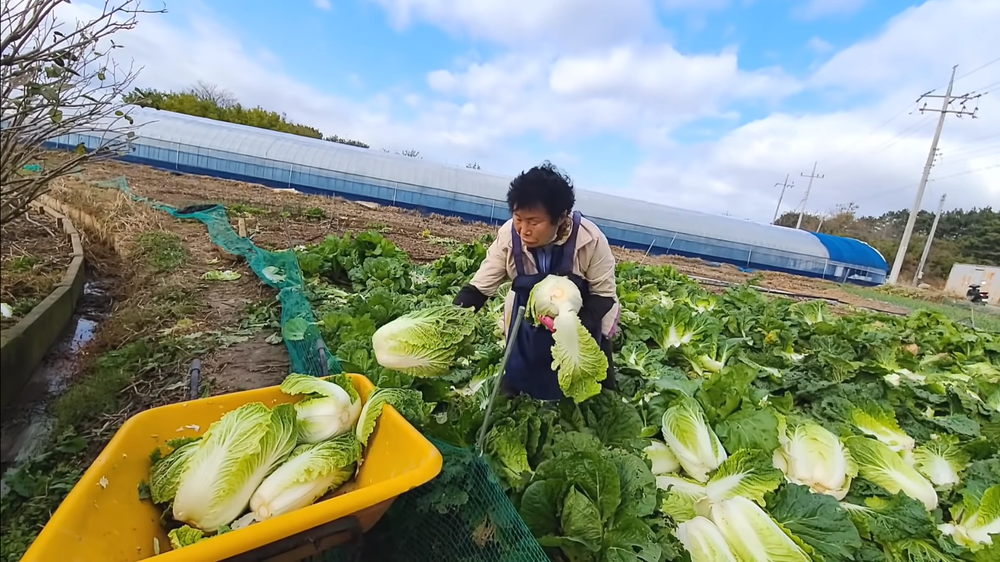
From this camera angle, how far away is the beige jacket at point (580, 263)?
266cm

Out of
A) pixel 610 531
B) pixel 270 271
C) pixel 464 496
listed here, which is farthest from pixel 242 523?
pixel 270 271

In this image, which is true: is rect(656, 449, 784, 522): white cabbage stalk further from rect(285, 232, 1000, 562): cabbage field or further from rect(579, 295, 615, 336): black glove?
rect(579, 295, 615, 336): black glove

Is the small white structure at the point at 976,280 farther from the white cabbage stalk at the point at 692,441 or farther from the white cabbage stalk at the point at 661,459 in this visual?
the white cabbage stalk at the point at 661,459

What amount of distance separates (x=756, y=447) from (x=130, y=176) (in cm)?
1806

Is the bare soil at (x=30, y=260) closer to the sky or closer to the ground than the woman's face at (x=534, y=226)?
closer to the ground

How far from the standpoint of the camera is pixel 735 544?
190cm

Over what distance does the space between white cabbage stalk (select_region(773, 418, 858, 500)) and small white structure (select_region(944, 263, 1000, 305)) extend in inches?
1231

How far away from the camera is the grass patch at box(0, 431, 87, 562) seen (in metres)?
2.44

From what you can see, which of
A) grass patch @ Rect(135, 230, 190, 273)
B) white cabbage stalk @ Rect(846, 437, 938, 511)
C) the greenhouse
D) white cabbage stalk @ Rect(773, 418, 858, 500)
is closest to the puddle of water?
grass patch @ Rect(135, 230, 190, 273)

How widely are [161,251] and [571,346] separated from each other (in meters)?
6.80

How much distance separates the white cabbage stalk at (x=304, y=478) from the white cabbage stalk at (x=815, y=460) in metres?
2.09

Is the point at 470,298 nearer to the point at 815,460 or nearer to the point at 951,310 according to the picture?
the point at 815,460

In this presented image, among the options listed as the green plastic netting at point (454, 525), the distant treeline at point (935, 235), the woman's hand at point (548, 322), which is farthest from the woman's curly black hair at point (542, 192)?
the distant treeline at point (935, 235)

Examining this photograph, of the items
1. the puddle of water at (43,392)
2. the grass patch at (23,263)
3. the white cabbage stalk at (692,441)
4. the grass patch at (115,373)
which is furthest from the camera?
the grass patch at (23,263)
